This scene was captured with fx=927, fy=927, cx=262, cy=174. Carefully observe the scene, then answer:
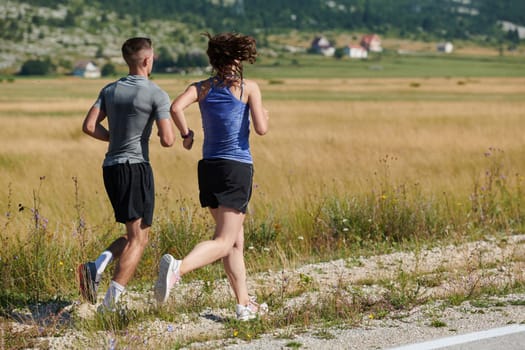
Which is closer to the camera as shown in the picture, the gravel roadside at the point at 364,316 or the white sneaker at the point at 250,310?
the gravel roadside at the point at 364,316

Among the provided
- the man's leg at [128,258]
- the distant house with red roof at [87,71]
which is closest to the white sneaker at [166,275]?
the man's leg at [128,258]

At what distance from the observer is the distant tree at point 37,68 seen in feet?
441

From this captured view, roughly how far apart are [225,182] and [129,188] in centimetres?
62

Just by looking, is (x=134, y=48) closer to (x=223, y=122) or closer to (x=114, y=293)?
(x=223, y=122)

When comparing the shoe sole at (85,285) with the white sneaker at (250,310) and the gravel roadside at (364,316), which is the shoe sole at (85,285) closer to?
the gravel roadside at (364,316)

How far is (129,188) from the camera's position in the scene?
5.90 m

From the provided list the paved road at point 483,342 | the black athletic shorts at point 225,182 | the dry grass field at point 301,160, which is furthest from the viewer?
the dry grass field at point 301,160

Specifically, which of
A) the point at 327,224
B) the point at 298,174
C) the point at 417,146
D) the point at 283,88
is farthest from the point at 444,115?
the point at 283,88

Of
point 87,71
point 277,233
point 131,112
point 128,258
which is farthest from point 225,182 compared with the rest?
point 87,71

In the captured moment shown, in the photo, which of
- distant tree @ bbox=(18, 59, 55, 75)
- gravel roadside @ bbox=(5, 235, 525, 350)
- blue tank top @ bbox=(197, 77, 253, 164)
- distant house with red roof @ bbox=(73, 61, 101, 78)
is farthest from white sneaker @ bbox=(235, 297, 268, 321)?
distant tree @ bbox=(18, 59, 55, 75)

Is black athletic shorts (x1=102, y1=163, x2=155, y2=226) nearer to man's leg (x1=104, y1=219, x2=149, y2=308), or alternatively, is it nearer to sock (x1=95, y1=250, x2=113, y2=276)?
man's leg (x1=104, y1=219, x2=149, y2=308)

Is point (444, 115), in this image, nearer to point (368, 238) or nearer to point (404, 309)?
point (368, 238)

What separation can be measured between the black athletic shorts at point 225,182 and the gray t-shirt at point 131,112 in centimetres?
42

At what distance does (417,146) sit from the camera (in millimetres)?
21500
